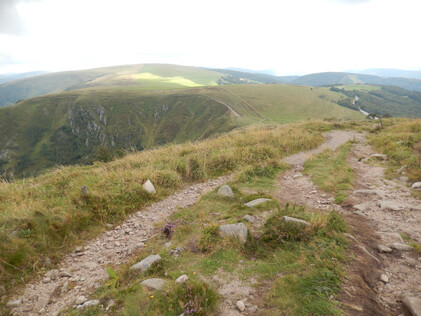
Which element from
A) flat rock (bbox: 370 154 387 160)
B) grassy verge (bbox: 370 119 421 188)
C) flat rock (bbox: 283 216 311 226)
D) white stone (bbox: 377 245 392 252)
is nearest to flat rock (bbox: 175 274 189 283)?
flat rock (bbox: 283 216 311 226)

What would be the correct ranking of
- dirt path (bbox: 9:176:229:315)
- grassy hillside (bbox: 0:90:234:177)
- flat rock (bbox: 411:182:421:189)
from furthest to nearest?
grassy hillside (bbox: 0:90:234:177) → flat rock (bbox: 411:182:421:189) → dirt path (bbox: 9:176:229:315)

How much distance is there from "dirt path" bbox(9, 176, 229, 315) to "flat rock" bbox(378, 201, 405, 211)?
20.1 ft

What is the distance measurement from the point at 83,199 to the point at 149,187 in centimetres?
227

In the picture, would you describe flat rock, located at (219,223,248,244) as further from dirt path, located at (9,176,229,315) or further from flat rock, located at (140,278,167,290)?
dirt path, located at (9,176,229,315)

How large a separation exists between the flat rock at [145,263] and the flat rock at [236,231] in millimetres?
1678

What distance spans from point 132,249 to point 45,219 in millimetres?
2653

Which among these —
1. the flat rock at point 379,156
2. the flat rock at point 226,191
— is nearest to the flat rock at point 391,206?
the flat rock at point 226,191

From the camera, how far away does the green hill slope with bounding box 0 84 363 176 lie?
156500 mm

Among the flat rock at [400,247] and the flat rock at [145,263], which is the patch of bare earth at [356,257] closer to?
the flat rock at [400,247]

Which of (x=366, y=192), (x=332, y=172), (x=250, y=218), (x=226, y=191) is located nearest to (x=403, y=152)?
(x=332, y=172)

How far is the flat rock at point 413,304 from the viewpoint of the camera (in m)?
→ 2.98

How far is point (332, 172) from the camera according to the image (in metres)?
10.1

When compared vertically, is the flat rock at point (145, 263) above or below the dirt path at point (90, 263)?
Result: above

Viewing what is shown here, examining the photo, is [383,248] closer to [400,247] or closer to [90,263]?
[400,247]
